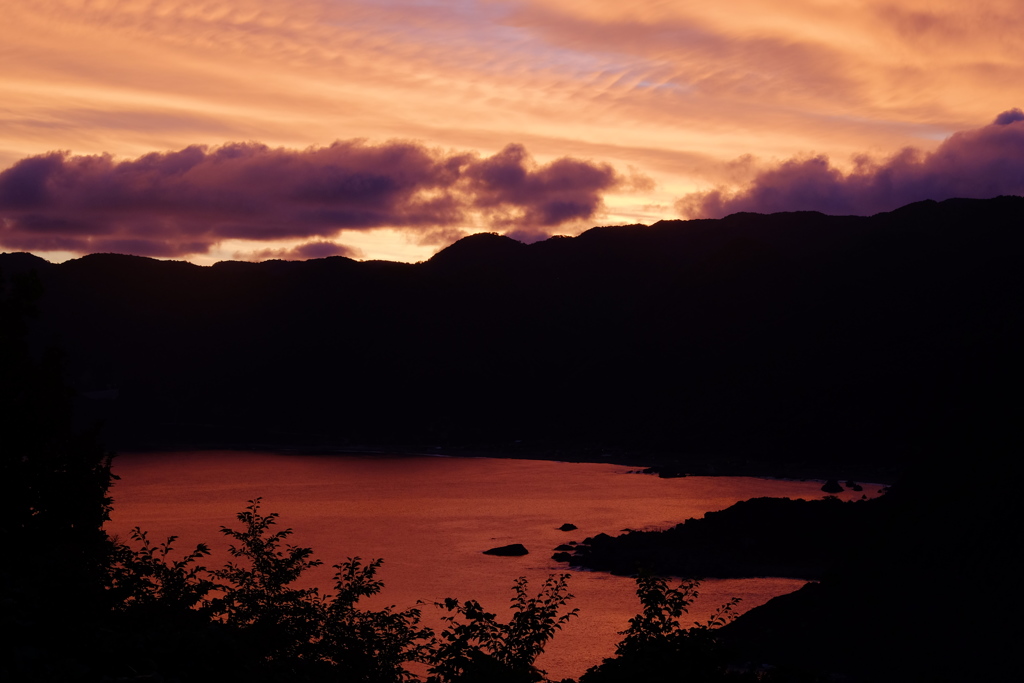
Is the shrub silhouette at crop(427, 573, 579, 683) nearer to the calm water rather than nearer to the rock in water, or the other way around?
the calm water

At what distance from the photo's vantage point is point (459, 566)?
7950 cm

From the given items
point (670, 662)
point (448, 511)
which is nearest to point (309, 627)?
point (670, 662)

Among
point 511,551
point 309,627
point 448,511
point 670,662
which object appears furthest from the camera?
point 448,511

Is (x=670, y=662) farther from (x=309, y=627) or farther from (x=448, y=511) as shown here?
(x=448, y=511)

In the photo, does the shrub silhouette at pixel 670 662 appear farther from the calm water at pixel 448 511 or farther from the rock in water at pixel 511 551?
the rock in water at pixel 511 551

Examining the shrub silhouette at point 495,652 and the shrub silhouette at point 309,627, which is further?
the shrub silhouette at point 495,652

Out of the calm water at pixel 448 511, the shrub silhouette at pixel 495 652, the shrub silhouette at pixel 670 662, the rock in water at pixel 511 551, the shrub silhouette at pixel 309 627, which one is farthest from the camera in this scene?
the rock in water at pixel 511 551

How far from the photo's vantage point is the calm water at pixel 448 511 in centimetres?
6631

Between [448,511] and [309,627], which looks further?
[448,511]

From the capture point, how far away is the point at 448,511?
11112 cm

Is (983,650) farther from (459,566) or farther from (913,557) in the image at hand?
(459,566)

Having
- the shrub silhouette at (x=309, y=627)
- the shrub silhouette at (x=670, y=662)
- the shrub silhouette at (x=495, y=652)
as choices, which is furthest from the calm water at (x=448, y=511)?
the shrub silhouette at (x=670, y=662)

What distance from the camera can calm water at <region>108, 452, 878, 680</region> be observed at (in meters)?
66.3

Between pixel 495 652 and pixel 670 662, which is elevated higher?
pixel 670 662
